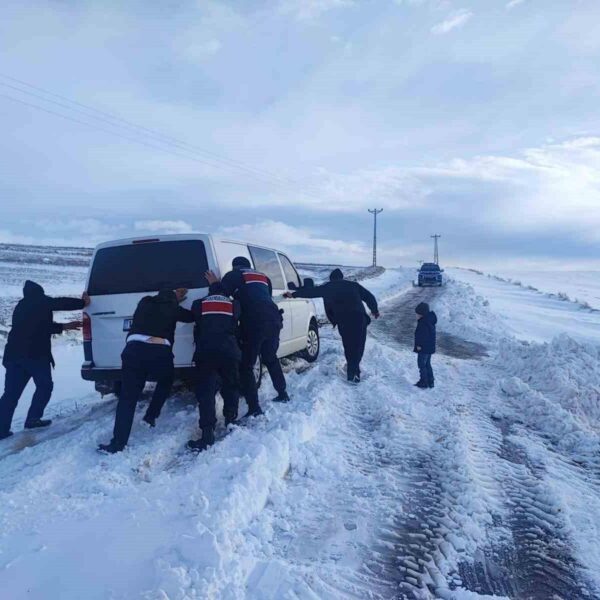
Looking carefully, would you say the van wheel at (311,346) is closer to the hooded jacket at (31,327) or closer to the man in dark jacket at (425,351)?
the man in dark jacket at (425,351)

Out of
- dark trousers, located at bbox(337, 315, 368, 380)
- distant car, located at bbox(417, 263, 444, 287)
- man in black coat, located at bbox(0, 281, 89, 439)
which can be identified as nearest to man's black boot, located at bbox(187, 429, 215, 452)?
man in black coat, located at bbox(0, 281, 89, 439)

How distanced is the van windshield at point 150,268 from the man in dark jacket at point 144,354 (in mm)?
768

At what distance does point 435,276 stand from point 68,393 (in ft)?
110

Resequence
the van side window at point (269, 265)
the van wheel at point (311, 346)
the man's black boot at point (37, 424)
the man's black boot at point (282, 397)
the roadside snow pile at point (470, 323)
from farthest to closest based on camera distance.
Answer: the roadside snow pile at point (470, 323) < the van wheel at point (311, 346) < the van side window at point (269, 265) < the man's black boot at point (282, 397) < the man's black boot at point (37, 424)

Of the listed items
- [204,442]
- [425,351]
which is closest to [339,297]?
[425,351]

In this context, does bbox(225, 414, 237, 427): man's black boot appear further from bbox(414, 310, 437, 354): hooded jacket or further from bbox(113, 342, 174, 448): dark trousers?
bbox(414, 310, 437, 354): hooded jacket

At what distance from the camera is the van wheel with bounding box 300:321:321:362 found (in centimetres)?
888

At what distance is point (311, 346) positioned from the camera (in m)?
8.98

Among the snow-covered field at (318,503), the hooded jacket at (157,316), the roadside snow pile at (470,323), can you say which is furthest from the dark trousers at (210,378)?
the roadside snow pile at (470,323)

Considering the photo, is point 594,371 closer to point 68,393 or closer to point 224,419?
point 224,419

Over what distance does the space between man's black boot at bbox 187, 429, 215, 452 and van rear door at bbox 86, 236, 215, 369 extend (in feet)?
3.25

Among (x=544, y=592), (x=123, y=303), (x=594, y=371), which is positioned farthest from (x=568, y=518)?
(x=594, y=371)

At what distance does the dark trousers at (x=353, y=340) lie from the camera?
771 centimetres

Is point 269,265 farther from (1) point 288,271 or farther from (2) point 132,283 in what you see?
(2) point 132,283
